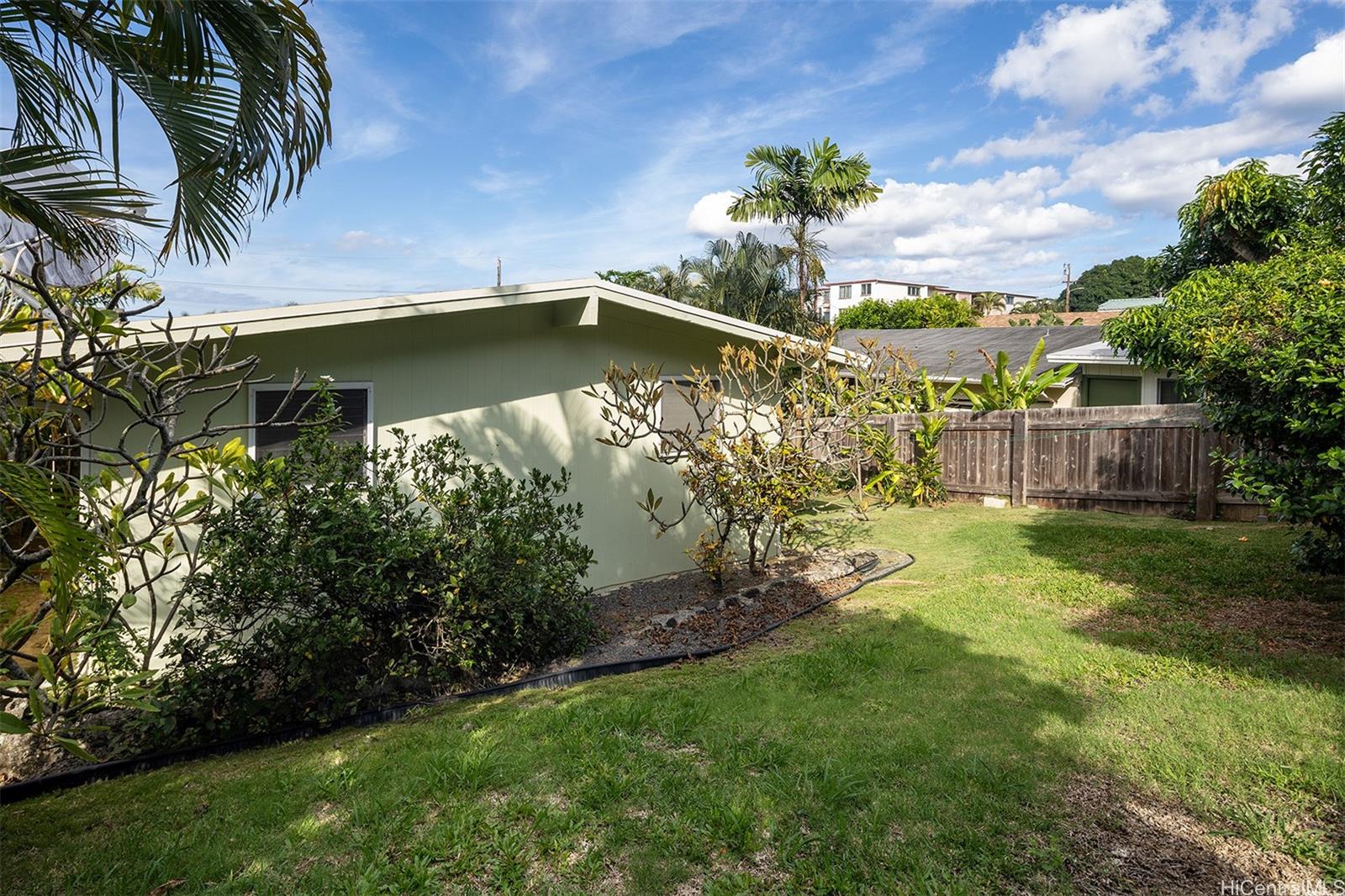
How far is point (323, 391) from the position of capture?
17.4 feet

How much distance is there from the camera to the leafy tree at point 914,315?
4175 centimetres

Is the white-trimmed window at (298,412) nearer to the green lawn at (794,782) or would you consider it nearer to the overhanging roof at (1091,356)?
the green lawn at (794,782)

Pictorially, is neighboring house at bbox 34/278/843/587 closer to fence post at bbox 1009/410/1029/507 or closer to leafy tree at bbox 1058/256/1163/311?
fence post at bbox 1009/410/1029/507

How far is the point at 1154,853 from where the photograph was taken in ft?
10.3

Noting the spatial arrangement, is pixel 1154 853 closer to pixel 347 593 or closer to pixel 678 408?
pixel 347 593

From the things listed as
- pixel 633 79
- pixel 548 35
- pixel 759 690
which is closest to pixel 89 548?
pixel 759 690

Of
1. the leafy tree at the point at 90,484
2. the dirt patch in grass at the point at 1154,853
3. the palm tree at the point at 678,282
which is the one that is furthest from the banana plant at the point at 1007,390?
the leafy tree at the point at 90,484

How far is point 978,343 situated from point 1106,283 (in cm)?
6287

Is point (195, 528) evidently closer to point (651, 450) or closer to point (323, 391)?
point (323, 391)

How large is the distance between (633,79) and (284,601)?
11289 mm

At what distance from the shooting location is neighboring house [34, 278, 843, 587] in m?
6.11

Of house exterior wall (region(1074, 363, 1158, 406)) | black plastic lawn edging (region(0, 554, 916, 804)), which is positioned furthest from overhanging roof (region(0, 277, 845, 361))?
house exterior wall (region(1074, 363, 1158, 406))

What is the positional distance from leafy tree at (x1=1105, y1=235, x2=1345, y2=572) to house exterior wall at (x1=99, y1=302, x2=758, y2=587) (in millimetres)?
5074

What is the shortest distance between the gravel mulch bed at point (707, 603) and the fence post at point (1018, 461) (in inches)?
196
